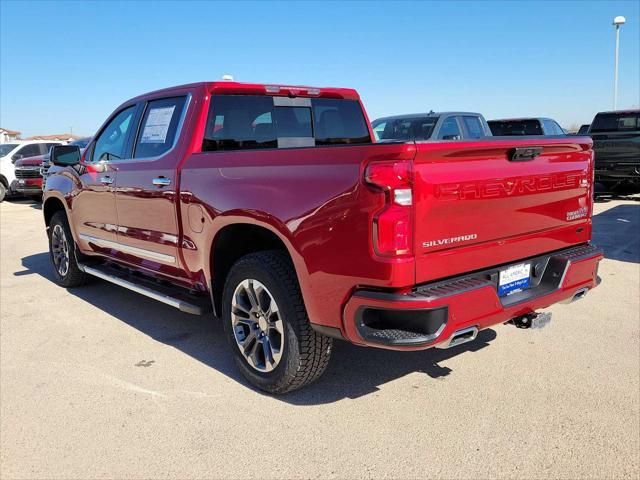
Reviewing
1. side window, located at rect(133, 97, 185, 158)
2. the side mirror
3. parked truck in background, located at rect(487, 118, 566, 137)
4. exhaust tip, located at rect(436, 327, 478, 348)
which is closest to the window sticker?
side window, located at rect(133, 97, 185, 158)

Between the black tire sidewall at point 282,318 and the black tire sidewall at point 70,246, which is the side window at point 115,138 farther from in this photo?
the black tire sidewall at point 282,318

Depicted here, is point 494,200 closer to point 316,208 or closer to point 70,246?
point 316,208

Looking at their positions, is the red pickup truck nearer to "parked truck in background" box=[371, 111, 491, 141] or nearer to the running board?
the running board

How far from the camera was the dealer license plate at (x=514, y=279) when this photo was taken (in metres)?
3.14

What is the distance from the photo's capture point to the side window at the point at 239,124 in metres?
4.12

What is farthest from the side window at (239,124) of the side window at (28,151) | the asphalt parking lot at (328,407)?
the side window at (28,151)

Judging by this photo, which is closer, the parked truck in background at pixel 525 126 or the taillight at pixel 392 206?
the taillight at pixel 392 206

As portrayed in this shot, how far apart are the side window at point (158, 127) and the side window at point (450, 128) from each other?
24.3 feet

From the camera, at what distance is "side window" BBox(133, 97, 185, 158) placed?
13.9ft

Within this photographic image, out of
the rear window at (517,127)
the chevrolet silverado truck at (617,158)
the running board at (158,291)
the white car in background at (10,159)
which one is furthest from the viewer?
the white car in background at (10,159)

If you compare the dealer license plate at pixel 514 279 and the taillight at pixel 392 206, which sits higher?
the taillight at pixel 392 206

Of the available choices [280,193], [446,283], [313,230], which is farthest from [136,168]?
[446,283]

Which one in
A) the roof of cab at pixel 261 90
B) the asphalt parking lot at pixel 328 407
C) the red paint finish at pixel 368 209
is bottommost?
the asphalt parking lot at pixel 328 407

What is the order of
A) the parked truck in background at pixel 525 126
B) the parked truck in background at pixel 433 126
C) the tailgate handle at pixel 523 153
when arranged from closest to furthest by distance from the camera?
the tailgate handle at pixel 523 153
the parked truck in background at pixel 433 126
the parked truck in background at pixel 525 126
